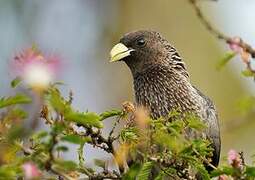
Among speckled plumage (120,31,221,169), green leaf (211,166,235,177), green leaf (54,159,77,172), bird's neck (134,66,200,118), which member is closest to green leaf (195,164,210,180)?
green leaf (211,166,235,177)

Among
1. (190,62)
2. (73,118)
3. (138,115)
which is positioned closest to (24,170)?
(73,118)

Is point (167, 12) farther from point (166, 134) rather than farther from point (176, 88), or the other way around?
point (166, 134)

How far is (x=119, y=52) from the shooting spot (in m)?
6.59

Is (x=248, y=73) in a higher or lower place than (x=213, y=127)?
lower

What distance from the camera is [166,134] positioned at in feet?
11.6

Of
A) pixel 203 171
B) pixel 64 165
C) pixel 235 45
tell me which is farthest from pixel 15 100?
pixel 203 171

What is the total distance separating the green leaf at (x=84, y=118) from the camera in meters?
3.20

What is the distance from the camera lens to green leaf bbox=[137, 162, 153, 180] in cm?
380

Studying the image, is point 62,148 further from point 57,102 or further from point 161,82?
point 161,82

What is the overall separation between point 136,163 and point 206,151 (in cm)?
41

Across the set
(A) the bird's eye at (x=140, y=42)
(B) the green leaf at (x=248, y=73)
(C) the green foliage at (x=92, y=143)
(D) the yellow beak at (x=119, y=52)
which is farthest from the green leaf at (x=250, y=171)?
(A) the bird's eye at (x=140, y=42)

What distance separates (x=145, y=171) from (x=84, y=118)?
704 millimetres

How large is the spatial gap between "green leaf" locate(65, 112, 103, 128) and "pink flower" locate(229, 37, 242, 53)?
0.66m

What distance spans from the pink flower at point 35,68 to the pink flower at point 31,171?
0.95 ft
